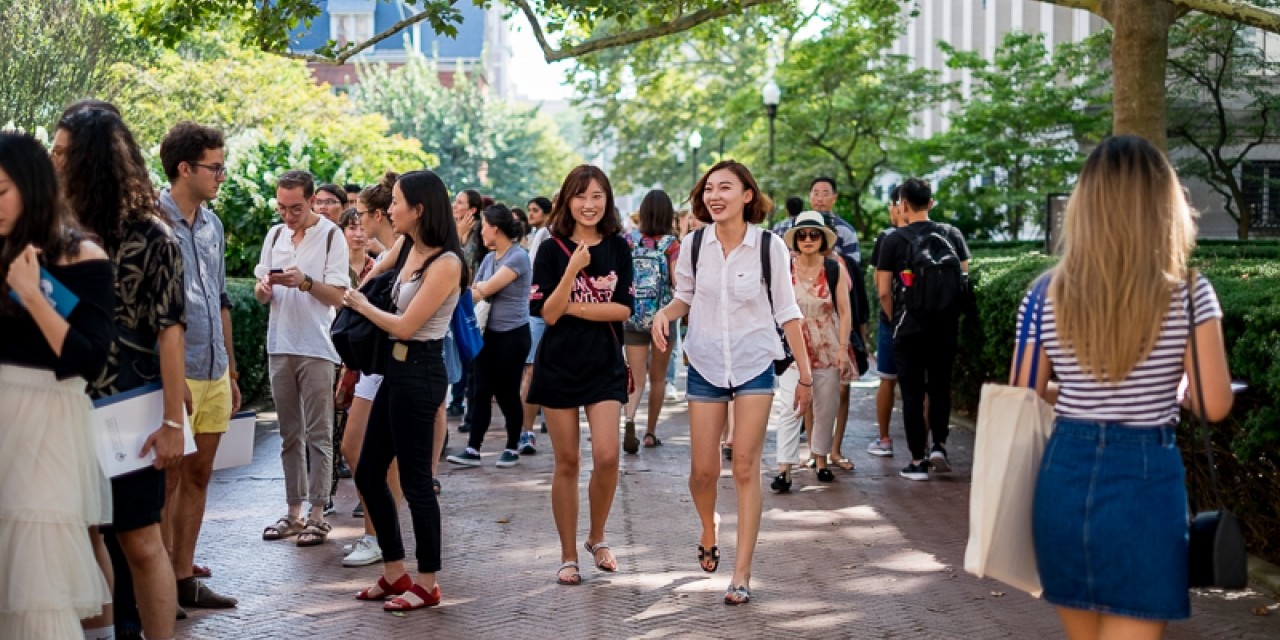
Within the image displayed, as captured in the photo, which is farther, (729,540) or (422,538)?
(729,540)

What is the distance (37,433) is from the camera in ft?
15.0

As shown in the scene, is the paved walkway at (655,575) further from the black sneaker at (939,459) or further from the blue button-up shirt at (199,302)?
the blue button-up shirt at (199,302)

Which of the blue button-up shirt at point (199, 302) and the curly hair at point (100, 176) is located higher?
the curly hair at point (100, 176)

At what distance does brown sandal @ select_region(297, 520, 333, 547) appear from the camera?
8672 mm

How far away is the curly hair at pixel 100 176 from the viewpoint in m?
5.45

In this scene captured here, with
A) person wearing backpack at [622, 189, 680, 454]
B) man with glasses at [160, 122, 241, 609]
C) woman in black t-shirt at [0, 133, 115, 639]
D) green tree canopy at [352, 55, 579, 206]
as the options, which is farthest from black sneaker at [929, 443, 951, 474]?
green tree canopy at [352, 55, 579, 206]

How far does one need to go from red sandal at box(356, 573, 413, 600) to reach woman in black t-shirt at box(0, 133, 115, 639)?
101 inches

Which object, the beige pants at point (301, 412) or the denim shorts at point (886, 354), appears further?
the denim shorts at point (886, 354)

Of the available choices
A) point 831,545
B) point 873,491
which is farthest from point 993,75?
point 831,545

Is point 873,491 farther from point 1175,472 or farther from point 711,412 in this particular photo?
point 1175,472

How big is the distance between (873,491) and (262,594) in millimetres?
4856

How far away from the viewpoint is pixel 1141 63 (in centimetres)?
1235

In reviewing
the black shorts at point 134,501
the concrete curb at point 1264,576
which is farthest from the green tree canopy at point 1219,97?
the black shorts at point 134,501

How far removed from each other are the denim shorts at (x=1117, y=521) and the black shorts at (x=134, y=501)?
295cm
